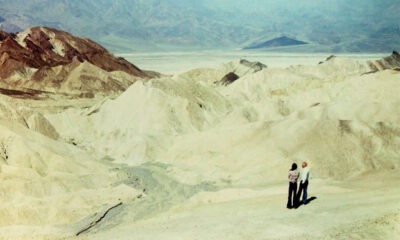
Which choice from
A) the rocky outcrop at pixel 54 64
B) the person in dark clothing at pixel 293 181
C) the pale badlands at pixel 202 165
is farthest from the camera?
the rocky outcrop at pixel 54 64

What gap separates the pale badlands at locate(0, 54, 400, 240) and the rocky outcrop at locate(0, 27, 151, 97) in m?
28.0

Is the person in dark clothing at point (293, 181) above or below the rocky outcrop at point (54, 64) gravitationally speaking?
below

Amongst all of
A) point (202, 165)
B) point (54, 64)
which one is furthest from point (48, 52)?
point (202, 165)

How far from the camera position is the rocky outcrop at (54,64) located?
77625 mm

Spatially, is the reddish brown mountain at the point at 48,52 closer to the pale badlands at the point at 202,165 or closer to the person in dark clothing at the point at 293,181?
the pale badlands at the point at 202,165

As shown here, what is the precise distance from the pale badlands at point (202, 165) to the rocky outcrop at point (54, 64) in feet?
91.9

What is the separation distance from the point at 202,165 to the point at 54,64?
60680 millimetres

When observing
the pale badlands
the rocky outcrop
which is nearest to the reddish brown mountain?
the rocky outcrop

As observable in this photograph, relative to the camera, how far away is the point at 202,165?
115ft

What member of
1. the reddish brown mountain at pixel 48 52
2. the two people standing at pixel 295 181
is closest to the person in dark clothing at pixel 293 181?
the two people standing at pixel 295 181

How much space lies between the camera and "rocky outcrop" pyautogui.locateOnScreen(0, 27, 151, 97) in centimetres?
7762

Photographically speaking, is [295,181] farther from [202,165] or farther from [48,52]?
[48,52]

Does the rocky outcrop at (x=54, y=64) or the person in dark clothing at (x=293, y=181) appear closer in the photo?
the person in dark clothing at (x=293, y=181)

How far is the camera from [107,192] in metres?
28.5
